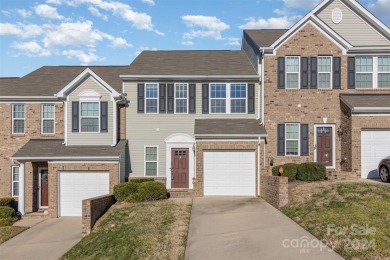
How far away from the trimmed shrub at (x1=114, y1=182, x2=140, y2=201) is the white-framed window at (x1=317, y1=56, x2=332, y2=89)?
11.4m

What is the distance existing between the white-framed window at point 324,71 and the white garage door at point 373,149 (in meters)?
3.37

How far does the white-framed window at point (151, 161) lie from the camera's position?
20922mm

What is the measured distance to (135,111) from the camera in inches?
831

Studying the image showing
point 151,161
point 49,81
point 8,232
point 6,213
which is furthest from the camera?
point 49,81

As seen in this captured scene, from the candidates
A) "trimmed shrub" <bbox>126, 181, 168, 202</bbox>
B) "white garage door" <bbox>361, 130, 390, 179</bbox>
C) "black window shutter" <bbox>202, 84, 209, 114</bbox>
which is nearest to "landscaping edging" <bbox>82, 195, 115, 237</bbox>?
"trimmed shrub" <bbox>126, 181, 168, 202</bbox>

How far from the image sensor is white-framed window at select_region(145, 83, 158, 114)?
69.5 feet

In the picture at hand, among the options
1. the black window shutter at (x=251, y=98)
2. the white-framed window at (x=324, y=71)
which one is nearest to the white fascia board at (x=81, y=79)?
the black window shutter at (x=251, y=98)

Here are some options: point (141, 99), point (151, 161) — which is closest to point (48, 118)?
point (141, 99)

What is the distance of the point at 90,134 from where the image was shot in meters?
20.5

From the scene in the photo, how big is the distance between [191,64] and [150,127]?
15.8ft

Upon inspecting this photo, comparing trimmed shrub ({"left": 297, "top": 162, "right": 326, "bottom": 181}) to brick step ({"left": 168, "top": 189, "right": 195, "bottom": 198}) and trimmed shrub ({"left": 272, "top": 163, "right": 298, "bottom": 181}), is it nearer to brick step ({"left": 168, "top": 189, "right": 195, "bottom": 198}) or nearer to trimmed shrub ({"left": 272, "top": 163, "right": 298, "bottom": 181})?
trimmed shrub ({"left": 272, "top": 163, "right": 298, "bottom": 181})

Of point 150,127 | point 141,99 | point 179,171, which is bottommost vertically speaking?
point 179,171

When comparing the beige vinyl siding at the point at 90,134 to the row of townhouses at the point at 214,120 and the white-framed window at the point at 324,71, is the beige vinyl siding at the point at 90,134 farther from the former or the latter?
the white-framed window at the point at 324,71

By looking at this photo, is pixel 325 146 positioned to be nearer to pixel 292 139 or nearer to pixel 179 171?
pixel 292 139
